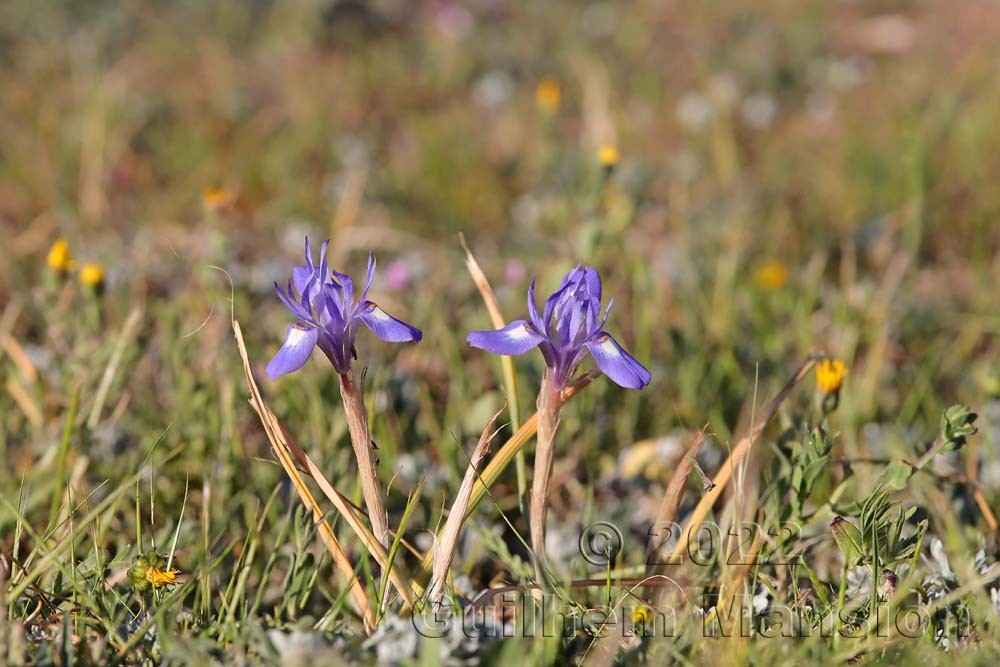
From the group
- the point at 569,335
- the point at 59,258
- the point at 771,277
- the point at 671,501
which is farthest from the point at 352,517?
the point at 771,277

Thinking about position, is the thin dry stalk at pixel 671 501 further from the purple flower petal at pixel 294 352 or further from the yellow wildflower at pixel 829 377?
the purple flower petal at pixel 294 352

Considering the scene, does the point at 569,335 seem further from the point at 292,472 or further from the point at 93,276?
the point at 93,276

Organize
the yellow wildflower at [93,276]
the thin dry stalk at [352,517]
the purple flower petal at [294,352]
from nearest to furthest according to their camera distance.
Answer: the purple flower petal at [294,352]
the thin dry stalk at [352,517]
the yellow wildflower at [93,276]

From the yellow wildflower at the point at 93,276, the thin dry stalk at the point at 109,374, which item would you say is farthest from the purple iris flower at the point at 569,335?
the yellow wildflower at the point at 93,276

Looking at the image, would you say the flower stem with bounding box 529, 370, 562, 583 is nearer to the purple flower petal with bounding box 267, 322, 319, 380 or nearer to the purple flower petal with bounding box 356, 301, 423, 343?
the purple flower petal with bounding box 356, 301, 423, 343

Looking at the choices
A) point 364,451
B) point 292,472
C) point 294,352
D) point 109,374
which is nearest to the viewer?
point 294,352

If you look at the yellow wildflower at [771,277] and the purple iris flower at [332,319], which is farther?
the yellow wildflower at [771,277]

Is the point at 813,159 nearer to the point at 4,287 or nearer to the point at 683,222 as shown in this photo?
the point at 683,222

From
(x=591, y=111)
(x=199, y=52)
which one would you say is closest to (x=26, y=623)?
(x=591, y=111)
